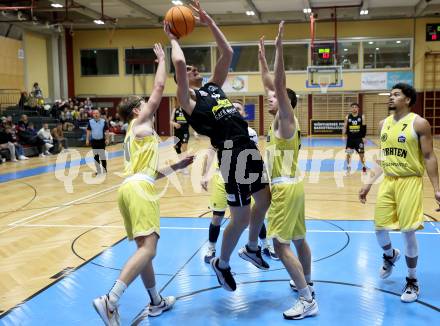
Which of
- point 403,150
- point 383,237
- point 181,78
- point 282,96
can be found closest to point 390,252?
point 383,237

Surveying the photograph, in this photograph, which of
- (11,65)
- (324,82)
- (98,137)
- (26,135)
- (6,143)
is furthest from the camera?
(324,82)

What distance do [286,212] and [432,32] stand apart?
2695 cm

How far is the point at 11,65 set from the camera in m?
24.1

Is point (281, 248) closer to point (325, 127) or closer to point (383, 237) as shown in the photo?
point (383, 237)

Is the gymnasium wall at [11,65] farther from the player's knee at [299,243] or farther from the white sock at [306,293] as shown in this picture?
the white sock at [306,293]

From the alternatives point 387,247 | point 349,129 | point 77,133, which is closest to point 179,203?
point 387,247

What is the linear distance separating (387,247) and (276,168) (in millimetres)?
1537

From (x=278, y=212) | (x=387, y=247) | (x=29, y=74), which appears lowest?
(x=387, y=247)

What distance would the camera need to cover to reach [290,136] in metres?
3.93

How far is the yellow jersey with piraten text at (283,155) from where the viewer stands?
398 centimetres

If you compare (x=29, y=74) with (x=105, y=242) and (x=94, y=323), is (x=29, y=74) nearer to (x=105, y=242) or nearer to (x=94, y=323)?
(x=105, y=242)

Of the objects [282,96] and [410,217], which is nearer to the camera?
[282,96]

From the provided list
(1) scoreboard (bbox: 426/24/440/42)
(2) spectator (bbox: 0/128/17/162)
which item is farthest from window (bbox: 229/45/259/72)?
(2) spectator (bbox: 0/128/17/162)

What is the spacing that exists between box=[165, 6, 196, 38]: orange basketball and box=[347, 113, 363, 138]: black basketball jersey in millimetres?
9394
